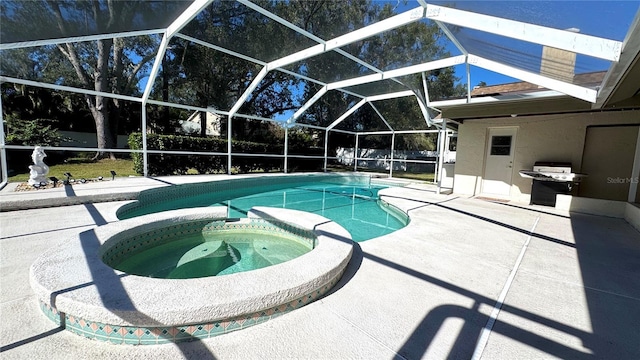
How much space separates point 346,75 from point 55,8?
667 cm

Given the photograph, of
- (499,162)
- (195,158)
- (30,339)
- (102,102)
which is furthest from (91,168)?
(499,162)

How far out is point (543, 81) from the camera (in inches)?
193

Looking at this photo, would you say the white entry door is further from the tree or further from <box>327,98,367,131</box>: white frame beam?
the tree

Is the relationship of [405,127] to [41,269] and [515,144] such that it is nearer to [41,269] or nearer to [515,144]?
[515,144]

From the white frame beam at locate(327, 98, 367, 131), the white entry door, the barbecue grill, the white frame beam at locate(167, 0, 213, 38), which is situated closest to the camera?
the white frame beam at locate(167, 0, 213, 38)

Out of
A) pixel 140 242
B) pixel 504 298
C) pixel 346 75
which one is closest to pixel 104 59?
pixel 346 75

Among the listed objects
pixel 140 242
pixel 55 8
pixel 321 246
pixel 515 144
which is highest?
pixel 55 8

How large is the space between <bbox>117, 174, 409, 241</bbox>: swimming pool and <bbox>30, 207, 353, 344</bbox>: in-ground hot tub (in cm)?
260

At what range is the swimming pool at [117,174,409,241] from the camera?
5.45 m

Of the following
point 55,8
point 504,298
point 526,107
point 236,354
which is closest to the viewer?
point 236,354

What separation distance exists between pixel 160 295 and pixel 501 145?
29.3 ft

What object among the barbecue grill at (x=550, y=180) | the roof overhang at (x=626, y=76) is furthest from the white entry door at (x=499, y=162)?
the roof overhang at (x=626, y=76)

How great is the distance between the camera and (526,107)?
6469mm

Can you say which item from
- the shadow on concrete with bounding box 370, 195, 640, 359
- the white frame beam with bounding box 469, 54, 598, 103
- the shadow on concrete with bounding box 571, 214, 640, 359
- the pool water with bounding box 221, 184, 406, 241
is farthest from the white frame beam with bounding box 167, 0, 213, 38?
the shadow on concrete with bounding box 571, 214, 640, 359
